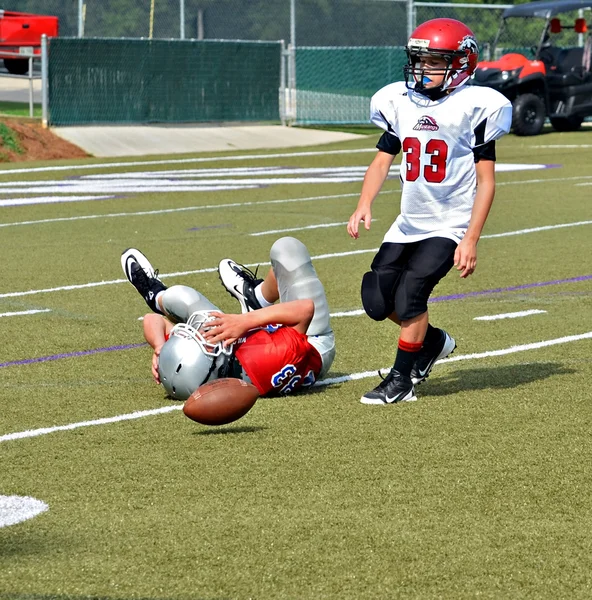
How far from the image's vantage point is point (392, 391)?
5895 mm

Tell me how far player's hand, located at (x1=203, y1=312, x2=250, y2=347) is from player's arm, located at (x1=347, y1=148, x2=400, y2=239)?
679mm

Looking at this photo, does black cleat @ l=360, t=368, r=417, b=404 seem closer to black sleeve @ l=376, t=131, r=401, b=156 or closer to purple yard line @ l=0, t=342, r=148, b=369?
black sleeve @ l=376, t=131, r=401, b=156

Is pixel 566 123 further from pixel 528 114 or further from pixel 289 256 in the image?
pixel 289 256

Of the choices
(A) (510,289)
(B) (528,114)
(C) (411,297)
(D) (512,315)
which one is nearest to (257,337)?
(C) (411,297)

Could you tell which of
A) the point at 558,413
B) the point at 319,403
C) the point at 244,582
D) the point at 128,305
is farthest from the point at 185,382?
the point at 128,305

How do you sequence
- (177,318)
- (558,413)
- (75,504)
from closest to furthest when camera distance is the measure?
(75,504) < (558,413) < (177,318)

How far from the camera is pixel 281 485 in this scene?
15.2ft

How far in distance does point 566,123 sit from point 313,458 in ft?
72.7

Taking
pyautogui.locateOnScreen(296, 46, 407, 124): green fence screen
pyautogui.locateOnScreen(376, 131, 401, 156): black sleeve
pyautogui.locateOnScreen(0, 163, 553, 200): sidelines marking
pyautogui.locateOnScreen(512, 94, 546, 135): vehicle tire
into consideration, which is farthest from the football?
pyautogui.locateOnScreen(296, 46, 407, 124): green fence screen

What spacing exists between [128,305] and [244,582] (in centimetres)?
502

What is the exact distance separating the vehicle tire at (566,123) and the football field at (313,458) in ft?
52.1

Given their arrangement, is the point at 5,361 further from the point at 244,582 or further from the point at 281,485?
the point at 244,582

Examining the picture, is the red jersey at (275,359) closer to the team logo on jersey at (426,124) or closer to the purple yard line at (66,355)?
the team logo on jersey at (426,124)

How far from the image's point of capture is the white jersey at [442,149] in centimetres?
587
